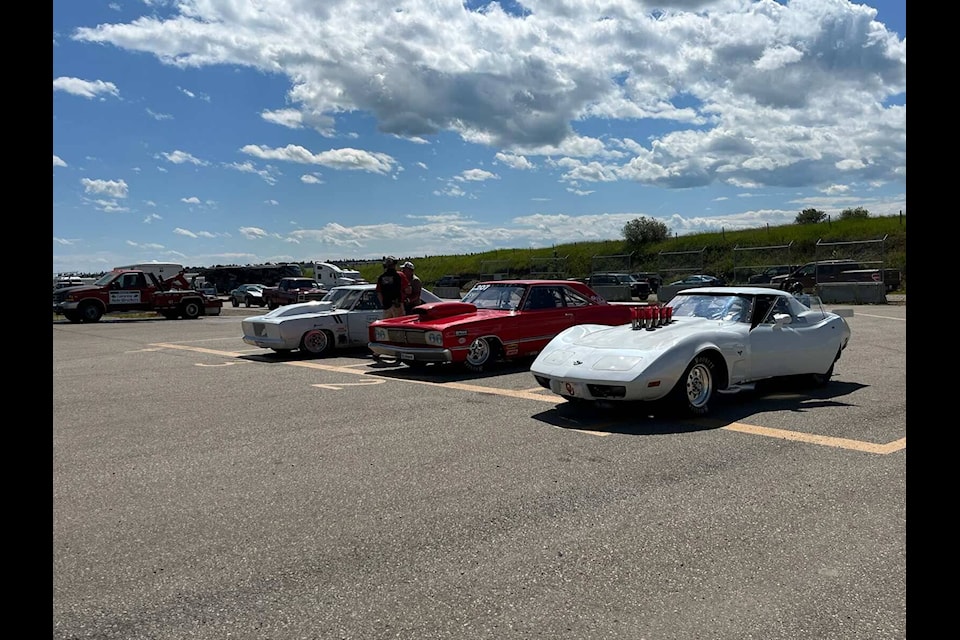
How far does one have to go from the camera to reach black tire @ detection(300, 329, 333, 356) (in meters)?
13.0

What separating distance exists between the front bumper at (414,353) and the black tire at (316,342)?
7.93 feet

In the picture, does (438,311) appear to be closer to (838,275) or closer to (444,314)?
(444,314)

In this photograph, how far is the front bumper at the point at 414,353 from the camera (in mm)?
10008

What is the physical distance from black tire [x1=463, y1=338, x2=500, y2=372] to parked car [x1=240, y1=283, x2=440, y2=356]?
2833mm

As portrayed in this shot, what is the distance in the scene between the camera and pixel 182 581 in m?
3.37

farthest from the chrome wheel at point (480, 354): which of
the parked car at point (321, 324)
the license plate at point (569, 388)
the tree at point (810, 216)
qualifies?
the tree at point (810, 216)

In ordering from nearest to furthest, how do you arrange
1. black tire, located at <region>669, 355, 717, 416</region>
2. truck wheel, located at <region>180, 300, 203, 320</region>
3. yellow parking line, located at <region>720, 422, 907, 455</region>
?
yellow parking line, located at <region>720, 422, 907, 455</region> < black tire, located at <region>669, 355, 717, 416</region> < truck wheel, located at <region>180, 300, 203, 320</region>

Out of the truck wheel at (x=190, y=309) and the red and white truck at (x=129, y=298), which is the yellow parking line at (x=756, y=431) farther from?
the truck wheel at (x=190, y=309)

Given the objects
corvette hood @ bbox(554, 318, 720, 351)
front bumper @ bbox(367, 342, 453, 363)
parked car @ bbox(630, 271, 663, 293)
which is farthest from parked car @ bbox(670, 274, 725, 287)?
corvette hood @ bbox(554, 318, 720, 351)

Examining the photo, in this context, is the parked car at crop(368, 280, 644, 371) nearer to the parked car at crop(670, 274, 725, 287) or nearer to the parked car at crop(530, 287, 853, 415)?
the parked car at crop(530, 287, 853, 415)

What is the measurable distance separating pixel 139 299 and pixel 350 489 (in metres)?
24.2

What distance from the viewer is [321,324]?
43.0ft

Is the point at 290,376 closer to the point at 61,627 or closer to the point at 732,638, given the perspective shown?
the point at 61,627
